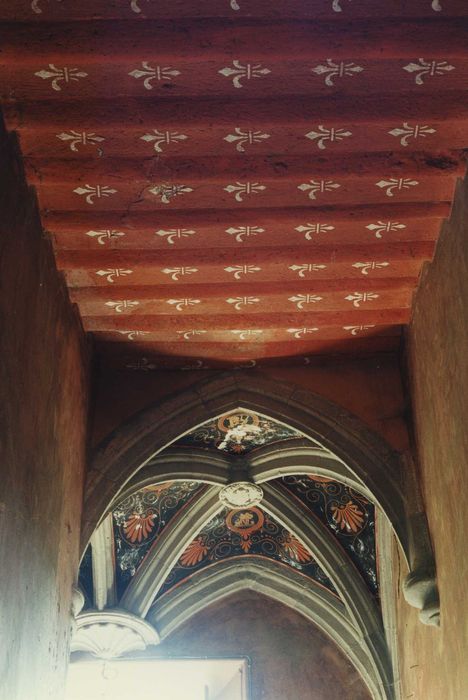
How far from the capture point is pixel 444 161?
497cm

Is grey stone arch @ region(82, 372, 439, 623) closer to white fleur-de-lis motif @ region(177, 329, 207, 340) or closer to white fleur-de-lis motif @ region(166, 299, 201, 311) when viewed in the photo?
white fleur-de-lis motif @ region(177, 329, 207, 340)

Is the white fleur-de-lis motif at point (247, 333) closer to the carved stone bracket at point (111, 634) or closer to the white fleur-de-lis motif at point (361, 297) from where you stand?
the white fleur-de-lis motif at point (361, 297)

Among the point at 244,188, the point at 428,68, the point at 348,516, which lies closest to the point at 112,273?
the point at 244,188

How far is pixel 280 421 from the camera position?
6676mm

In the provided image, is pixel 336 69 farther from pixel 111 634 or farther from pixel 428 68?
pixel 111 634

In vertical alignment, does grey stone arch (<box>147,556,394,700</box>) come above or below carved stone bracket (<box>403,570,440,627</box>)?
above

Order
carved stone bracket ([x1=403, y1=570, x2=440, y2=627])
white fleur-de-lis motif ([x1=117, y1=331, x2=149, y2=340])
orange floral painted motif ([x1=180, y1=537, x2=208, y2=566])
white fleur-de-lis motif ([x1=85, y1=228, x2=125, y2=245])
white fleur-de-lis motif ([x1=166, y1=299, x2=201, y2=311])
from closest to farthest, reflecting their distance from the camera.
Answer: white fleur-de-lis motif ([x1=85, y1=228, x2=125, y2=245]), carved stone bracket ([x1=403, y1=570, x2=440, y2=627]), white fleur-de-lis motif ([x1=166, y1=299, x2=201, y2=311]), white fleur-de-lis motif ([x1=117, y1=331, x2=149, y2=340]), orange floral painted motif ([x1=180, y1=537, x2=208, y2=566])

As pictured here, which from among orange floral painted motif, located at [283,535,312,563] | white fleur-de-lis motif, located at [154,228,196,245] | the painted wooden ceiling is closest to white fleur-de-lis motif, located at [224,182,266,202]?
the painted wooden ceiling

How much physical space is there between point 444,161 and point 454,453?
61.7 inches

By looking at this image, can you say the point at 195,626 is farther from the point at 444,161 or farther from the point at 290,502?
the point at 444,161

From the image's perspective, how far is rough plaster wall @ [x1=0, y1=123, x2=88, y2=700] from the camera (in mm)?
4371

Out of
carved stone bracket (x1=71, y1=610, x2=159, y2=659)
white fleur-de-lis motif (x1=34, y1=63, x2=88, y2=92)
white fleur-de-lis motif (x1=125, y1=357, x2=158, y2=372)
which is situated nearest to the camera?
white fleur-de-lis motif (x1=34, y1=63, x2=88, y2=92)

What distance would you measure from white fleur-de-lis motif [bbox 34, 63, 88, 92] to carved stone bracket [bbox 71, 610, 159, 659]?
229 inches

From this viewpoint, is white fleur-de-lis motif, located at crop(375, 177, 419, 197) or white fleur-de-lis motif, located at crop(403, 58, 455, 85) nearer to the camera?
white fleur-de-lis motif, located at crop(403, 58, 455, 85)
